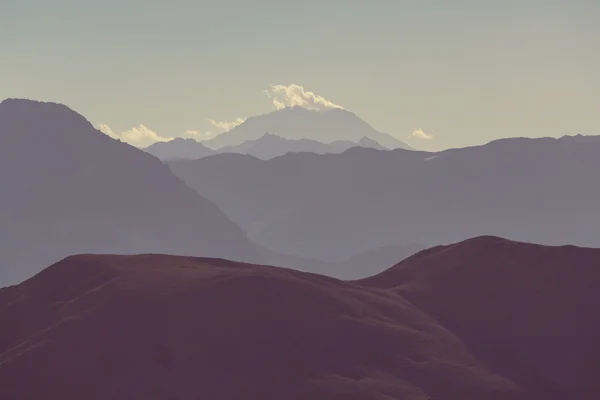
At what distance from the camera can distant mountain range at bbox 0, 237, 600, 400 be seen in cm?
4109

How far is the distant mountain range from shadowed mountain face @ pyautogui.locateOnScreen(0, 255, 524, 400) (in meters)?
0.09

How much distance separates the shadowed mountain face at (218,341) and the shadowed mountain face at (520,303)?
318 cm

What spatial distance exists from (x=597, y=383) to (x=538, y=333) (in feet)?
17.6

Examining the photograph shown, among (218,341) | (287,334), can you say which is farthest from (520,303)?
(218,341)

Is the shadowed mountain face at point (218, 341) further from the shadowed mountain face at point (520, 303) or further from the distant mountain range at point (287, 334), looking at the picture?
the shadowed mountain face at point (520, 303)

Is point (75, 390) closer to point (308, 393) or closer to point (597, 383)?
point (308, 393)

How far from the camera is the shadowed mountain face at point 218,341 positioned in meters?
40.8

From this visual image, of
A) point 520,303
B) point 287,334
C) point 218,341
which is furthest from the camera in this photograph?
point 520,303

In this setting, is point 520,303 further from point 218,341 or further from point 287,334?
point 218,341

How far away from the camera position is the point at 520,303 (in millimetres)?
57656

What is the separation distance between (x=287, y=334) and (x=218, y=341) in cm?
397

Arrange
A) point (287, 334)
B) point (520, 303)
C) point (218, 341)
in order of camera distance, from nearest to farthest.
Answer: point (218, 341)
point (287, 334)
point (520, 303)

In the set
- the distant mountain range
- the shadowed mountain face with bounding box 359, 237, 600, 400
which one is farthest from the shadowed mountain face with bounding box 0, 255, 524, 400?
the shadowed mountain face with bounding box 359, 237, 600, 400

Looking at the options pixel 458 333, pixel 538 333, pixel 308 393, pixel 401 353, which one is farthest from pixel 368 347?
pixel 538 333
